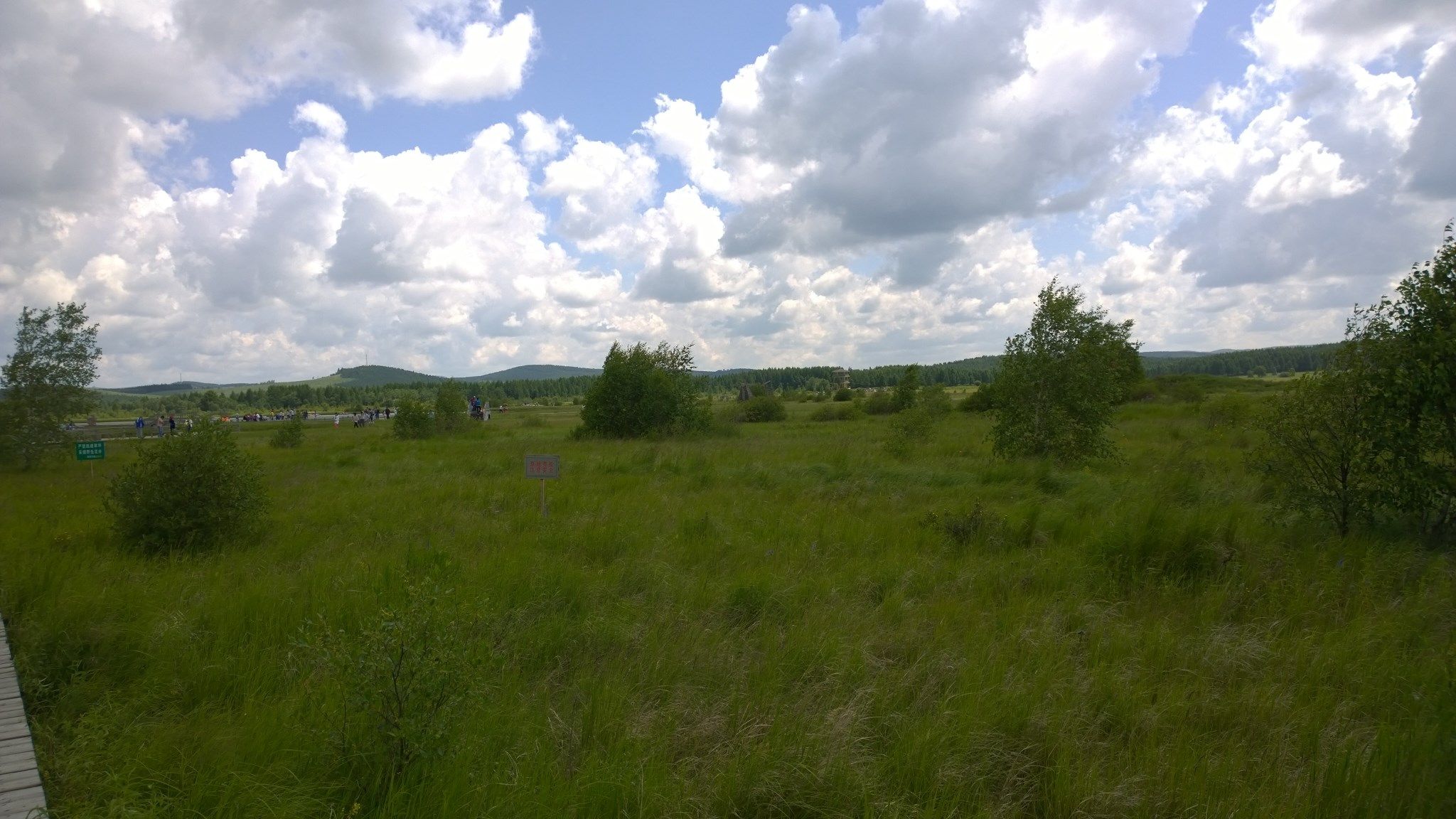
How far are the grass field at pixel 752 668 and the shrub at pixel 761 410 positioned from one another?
4272 cm

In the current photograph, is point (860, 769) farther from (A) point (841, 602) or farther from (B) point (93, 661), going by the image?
(B) point (93, 661)

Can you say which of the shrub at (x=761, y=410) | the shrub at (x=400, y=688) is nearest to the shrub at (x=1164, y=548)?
the shrub at (x=400, y=688)

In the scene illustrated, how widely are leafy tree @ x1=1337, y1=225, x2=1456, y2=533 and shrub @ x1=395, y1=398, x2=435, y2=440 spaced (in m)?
36.8

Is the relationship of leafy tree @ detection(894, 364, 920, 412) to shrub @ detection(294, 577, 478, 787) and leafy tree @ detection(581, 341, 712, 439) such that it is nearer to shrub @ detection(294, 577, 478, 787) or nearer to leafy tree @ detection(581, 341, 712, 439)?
leafy tree @ detection(581, 341, 712, 439)

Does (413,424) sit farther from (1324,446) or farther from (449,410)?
(1324,446)

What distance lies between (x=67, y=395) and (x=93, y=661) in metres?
24.7

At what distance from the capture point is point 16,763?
10.9ft

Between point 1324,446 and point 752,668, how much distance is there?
26.0ft

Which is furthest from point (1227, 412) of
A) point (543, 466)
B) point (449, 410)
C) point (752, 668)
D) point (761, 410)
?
point (449, 410)

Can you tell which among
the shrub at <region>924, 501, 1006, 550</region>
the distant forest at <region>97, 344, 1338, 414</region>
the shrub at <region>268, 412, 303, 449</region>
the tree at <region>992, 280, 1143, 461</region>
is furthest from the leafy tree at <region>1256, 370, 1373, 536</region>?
the distant forest at <region>97, 344, 1338, 414</region>

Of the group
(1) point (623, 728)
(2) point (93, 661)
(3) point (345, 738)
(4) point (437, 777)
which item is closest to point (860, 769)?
(1) point (623, 728)

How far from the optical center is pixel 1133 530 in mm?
8305

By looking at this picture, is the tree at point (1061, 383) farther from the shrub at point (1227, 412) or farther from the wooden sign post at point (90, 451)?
the wooden sign post at point (90, 451)

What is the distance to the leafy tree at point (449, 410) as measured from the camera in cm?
3984
